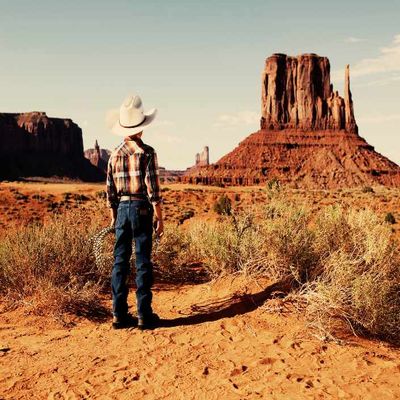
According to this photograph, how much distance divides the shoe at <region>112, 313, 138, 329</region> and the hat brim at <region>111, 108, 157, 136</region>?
6.40 feet

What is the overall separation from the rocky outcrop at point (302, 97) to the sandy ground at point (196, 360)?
9113 cm

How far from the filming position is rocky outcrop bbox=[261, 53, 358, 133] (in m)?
93.4

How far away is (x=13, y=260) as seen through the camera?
6.09 m

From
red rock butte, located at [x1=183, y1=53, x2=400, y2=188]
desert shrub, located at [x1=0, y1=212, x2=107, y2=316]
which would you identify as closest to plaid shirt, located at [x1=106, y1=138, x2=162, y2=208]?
desert shrub, located at [x1=0, y1=212, x2=107, y2=316]

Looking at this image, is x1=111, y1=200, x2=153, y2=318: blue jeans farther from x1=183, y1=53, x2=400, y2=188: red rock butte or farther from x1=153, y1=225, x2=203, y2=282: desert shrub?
x1=183, y1=53, x2=400, y2=188: red rock butte

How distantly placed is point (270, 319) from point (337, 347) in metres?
0.80

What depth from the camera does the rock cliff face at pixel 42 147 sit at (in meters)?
111

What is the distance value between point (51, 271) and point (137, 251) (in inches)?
66.1

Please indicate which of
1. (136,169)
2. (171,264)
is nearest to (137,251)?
(136,169)

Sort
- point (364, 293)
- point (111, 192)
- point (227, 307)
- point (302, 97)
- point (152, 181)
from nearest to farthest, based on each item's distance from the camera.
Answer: point (364, 293) < point (152, 181) < point (111, 192) < point (227, 307) < point (302, 97)

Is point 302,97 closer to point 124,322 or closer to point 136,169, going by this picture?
point 136,169

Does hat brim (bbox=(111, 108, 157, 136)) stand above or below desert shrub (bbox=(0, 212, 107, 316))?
above

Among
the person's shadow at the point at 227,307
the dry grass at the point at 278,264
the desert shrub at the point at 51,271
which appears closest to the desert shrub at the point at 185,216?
the dry grass at the point at 278,264

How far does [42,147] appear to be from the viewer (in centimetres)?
12175
